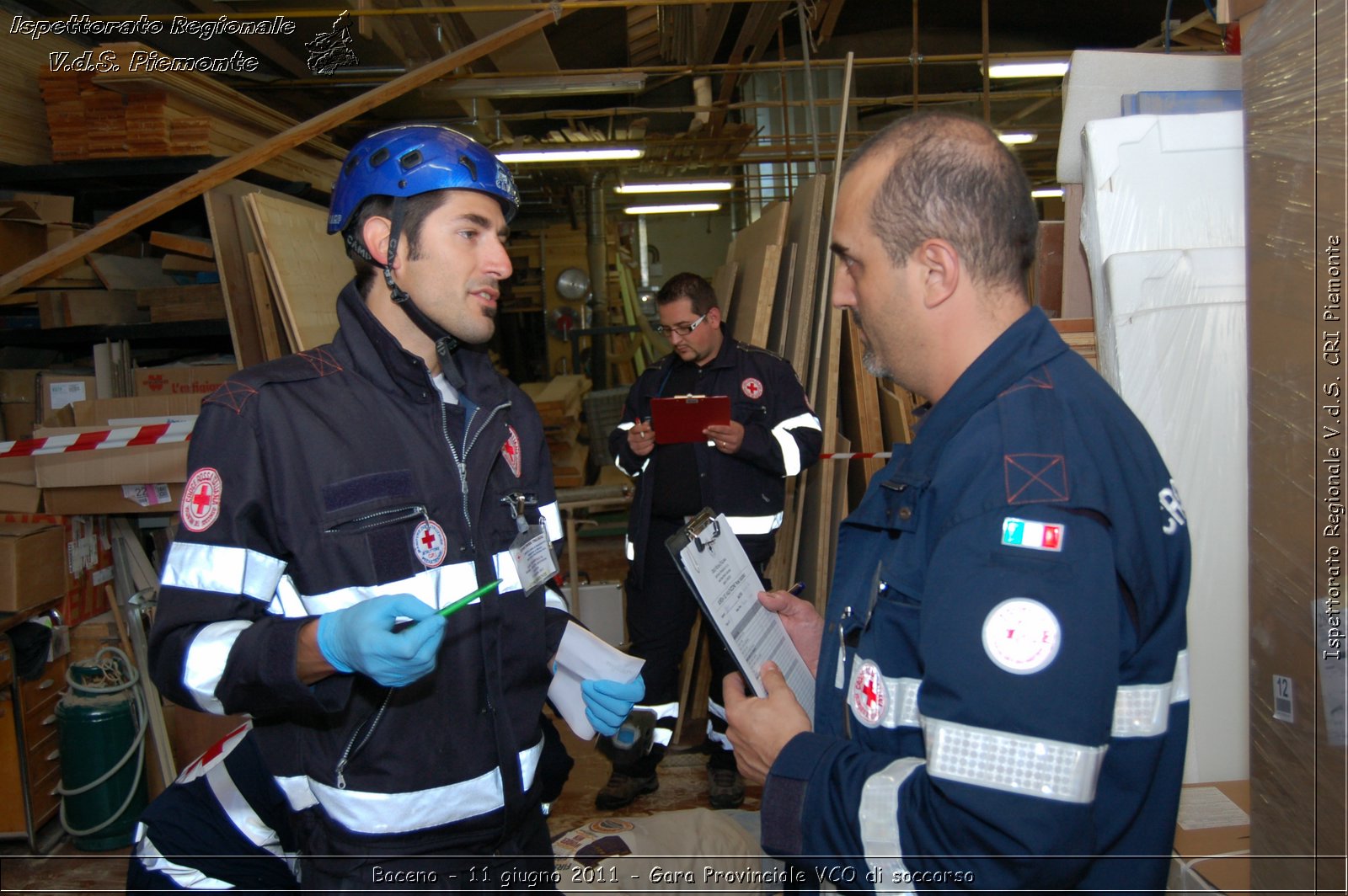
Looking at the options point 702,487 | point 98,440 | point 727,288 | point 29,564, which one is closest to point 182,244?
point 98,440

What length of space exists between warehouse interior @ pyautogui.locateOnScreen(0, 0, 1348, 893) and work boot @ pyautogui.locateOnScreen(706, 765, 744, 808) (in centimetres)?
13

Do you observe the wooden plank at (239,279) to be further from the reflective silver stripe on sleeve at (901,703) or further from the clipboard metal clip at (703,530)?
the reflective silver stripe on sleeve at (901,703)

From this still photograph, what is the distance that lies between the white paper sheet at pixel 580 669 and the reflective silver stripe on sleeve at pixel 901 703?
2.64 ft

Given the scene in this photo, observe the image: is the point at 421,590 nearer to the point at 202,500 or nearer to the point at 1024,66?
the point at 202,500

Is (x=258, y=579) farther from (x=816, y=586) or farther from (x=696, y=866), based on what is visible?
(x=816, y=586)

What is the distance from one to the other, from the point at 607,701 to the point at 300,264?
329 centimetres

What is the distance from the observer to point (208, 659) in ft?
4.69

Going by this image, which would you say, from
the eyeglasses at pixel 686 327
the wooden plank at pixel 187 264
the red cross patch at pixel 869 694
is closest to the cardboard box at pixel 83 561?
the wooden plank at pixel 187 264

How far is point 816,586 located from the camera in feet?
14.2

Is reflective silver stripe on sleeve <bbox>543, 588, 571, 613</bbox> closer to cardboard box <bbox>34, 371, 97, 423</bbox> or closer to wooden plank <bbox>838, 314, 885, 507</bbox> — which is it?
wooden plank <bbox>838, 314, 885, 507</bbox>

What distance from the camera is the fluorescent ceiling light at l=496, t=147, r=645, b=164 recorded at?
362 inches

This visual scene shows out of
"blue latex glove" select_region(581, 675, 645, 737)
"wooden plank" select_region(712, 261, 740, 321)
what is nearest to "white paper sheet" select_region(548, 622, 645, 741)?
"blue latex glove" select_region(581, 675, 645, 737)

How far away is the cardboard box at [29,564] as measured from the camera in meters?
3.65

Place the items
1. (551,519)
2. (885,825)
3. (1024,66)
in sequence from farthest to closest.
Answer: (1024,66) < (551,519) < (885,825)
